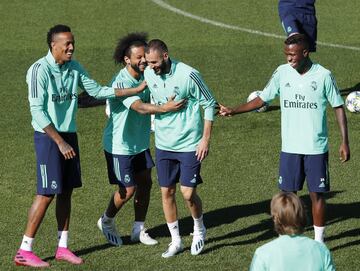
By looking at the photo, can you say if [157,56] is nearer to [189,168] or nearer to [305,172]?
[189,168]

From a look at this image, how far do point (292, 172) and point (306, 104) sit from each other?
768 mm

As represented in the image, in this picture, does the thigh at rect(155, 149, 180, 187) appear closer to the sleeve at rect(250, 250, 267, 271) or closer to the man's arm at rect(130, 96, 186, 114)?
the man's arm at rect(130, 96, 186, 114)

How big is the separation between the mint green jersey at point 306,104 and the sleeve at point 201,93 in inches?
31.3

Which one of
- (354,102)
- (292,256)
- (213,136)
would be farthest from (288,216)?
(354,102)

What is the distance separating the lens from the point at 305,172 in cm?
1182

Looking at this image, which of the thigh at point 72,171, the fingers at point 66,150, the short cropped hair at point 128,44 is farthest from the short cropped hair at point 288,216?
the short cropped hair at point 128,44

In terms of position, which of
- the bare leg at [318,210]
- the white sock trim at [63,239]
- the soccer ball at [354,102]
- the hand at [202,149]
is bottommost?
the white sock trim at [63,239]

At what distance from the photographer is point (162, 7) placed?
2647cm

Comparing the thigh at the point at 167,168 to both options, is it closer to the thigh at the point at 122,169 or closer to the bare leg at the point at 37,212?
the thigh at the point at 122,169

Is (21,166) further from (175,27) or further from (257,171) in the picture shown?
(175,27)

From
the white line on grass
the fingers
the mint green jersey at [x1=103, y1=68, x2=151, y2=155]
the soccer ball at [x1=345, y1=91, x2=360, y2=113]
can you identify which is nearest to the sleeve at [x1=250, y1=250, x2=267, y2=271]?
the fingers

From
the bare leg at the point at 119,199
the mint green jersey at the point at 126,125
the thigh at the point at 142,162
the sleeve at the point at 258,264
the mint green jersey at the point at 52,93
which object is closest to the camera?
the sleeve at the point at 258,264

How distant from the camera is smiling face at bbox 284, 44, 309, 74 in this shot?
11406 mm

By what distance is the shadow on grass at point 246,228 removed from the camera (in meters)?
12.5
